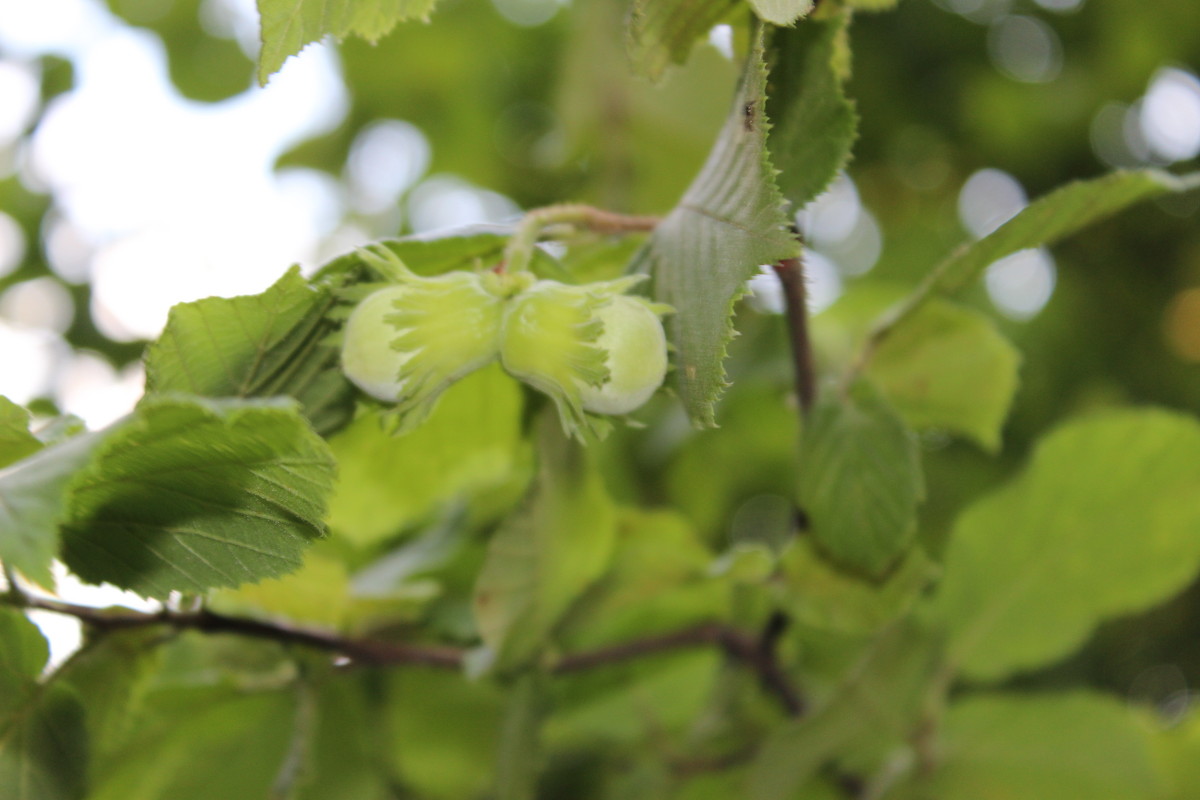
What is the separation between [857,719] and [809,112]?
427mm

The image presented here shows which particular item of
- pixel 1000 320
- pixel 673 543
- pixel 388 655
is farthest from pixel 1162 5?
pixel 388 655

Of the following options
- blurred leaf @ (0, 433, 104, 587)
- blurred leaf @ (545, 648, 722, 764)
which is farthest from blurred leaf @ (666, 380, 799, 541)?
blurred leaf @ (0, 433, 104, 587)

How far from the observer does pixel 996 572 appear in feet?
2.56

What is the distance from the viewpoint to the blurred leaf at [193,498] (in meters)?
0.39

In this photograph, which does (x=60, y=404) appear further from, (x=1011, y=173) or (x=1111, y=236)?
(x=1111, y=236)

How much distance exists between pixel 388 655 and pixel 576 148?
76cm

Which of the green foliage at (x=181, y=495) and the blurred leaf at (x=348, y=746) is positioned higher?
the green foliage at (x=181, y=495)

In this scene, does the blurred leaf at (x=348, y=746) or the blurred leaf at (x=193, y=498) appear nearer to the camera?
the blurred leaf at (x=193, y=498)

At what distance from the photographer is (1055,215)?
512mm

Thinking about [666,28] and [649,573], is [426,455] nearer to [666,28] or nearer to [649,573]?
[649,573]

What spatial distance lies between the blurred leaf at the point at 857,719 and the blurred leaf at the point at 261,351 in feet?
1.24

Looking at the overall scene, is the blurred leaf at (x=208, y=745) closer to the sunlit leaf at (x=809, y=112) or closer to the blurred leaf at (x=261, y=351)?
the blurred leaf at (x=261, y=351)

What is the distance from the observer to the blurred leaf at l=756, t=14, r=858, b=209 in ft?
1.53

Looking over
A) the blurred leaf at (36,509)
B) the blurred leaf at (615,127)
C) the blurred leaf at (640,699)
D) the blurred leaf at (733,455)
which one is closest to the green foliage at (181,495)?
the blurred leaf at (36,509)
